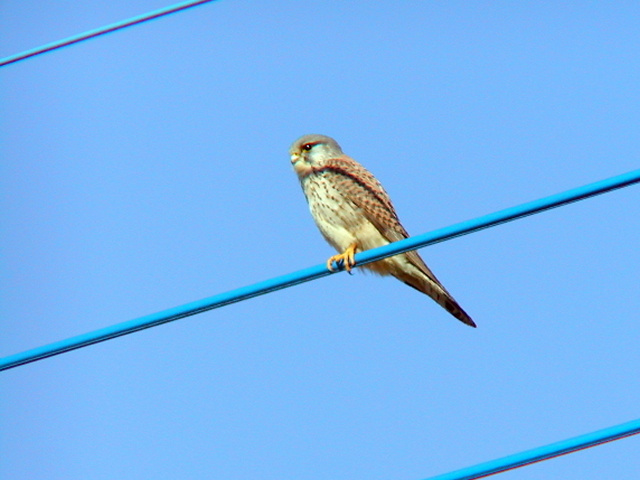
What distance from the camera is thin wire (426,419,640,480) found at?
3000mm

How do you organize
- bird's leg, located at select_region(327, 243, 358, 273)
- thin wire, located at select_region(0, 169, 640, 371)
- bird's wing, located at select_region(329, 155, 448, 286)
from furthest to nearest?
bird's wing, located at select_region(329, 155, 448, 286) < bird's leg, located at select_region(327, 243, 358, 273) < thin wire, located at select_region(0, 169, 640, 371)

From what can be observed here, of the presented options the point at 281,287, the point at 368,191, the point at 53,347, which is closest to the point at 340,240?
the point at 368,191

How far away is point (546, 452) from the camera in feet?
10.1

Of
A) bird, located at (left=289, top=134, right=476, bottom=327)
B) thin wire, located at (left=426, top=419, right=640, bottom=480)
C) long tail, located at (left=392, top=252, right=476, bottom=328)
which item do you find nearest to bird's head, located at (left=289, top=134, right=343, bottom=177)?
bird, located at (left=289, top=134, right=476, bottom=327)

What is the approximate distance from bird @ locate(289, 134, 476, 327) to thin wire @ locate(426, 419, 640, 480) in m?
2.42

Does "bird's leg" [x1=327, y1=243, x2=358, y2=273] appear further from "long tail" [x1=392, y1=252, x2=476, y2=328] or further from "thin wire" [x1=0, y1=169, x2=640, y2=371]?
"thin wire" [x1=0, y1=169, x2=640, y2=371]

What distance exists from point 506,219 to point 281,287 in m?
0.86

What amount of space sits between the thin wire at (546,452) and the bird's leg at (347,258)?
1.50 metres

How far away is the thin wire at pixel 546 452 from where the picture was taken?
300 cm

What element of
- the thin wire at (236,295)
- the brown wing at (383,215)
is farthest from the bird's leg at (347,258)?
the thin wire at (236,295)

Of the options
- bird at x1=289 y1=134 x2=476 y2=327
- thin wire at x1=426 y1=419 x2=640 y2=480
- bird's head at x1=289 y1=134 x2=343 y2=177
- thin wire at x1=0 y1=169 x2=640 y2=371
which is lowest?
thin wire at x1=426 y1=419 x2=640 y2=480

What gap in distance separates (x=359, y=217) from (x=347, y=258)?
94 cm

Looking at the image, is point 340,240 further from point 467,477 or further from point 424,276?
point 467,477

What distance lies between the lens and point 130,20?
5398 mm
